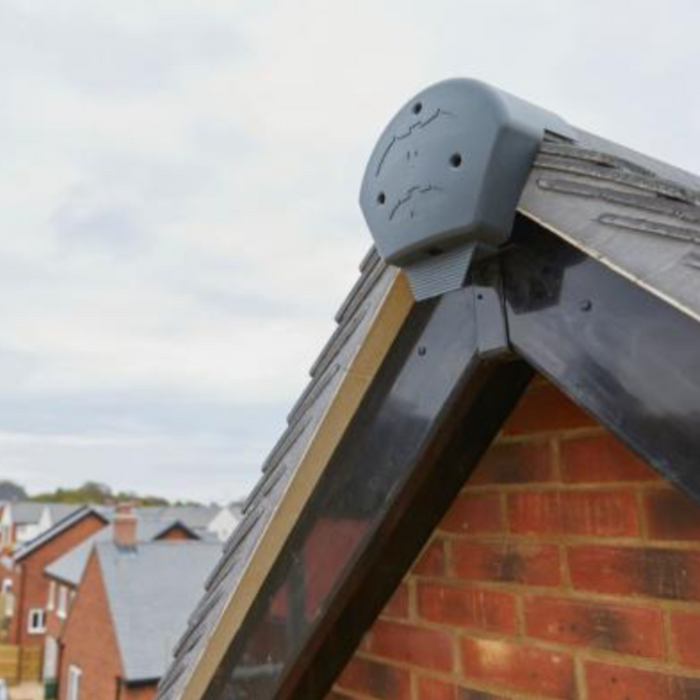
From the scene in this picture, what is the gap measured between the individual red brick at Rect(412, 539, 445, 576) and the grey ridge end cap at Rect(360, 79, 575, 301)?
2.48 ft

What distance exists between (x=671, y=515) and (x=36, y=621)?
40812 millimetres

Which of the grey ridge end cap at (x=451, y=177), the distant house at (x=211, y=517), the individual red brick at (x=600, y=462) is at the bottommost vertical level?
the distant house at (x=211, y=517)

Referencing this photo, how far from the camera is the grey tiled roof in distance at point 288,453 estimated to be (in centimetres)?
145

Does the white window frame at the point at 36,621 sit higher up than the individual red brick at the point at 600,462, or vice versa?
the individual red brick at the point at 600,462

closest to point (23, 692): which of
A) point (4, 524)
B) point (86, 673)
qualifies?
point (86, 673)

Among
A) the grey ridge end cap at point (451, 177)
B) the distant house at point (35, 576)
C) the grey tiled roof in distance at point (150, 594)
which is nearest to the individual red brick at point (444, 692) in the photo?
the grey ridge end cap at point (451, 177)

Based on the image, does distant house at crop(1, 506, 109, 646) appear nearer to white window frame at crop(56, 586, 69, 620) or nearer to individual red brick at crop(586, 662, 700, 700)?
white window frame at crop(56, 586, 69, 620)

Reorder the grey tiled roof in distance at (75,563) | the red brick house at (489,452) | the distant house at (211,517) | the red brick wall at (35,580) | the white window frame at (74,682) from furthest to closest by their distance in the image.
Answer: the distant house at (211,517), the red brick wall at (35,580), the grey tiled roof in distance at (75,563), the white window frame at (74,682), the red brick house at (489,452)

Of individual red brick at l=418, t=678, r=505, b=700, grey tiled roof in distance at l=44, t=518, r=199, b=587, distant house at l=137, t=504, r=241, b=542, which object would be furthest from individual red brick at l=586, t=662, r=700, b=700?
distant house at l=137, t=504, r=241, b=542

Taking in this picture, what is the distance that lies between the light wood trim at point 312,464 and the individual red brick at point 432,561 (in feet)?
1.27

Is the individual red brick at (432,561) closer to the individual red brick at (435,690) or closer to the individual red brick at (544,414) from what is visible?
the individual red brick at (435,690)

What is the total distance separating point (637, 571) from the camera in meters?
1.24

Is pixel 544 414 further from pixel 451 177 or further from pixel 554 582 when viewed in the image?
pixel 451 177

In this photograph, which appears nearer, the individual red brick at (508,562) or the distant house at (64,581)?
the individual red brick at (508,562)
